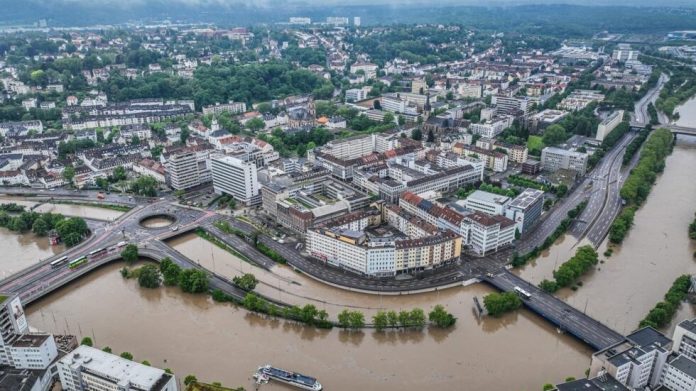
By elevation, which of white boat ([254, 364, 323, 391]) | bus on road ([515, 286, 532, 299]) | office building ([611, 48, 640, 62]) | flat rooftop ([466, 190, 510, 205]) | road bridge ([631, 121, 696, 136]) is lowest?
white boat ([254, 364, 323, 391])

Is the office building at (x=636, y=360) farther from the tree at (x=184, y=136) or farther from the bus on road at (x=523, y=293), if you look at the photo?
the tree at (x=184, y=136)

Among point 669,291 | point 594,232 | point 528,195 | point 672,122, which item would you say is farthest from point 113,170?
point 672,122

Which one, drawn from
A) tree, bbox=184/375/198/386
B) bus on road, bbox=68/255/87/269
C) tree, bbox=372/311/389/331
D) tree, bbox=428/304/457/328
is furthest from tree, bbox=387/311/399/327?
bus on road, bbox=68/255/87/269

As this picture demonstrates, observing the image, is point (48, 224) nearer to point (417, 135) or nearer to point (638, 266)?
point (417, 135)

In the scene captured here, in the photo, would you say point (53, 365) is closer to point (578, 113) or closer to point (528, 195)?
point (528, 195)

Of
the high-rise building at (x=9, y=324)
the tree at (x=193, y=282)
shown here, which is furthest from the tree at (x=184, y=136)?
the high-rise building at (x=9, y=324)

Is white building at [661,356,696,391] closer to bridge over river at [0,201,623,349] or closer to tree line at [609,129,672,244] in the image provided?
bridge over river at [0,201,623,349]
